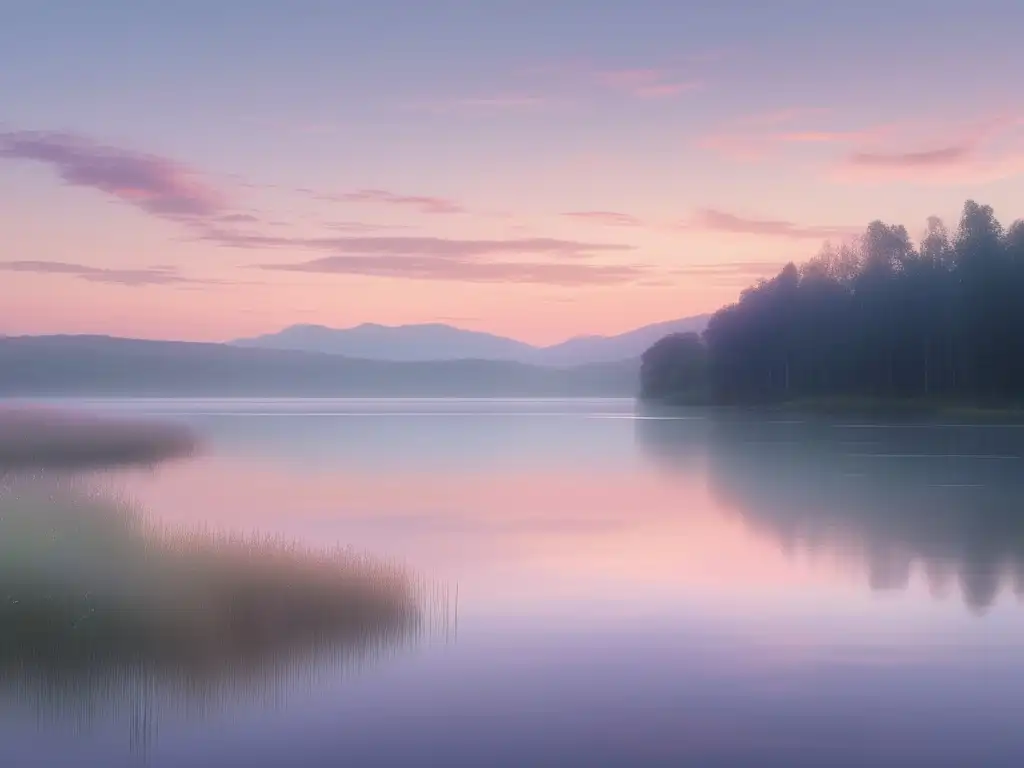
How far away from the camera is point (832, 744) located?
1191cm

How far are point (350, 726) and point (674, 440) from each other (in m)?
68.7

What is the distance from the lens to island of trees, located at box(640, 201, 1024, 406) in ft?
306

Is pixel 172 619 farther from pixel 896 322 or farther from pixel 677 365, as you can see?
pixel 677 365

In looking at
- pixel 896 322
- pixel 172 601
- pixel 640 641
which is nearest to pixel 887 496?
pixel 640 641

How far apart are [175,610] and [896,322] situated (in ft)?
310

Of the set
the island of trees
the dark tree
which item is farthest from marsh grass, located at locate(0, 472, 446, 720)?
the dark tree

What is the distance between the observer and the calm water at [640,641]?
11781 mm

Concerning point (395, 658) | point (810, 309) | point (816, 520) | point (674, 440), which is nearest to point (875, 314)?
point (810, 309)

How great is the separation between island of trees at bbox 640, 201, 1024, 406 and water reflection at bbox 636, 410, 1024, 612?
14289 millimetres

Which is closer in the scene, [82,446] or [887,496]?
[887,496]

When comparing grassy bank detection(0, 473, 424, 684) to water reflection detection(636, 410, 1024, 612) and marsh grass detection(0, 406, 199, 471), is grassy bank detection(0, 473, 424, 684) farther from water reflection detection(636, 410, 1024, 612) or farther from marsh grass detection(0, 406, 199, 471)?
marsh grass detection(0, 406, 199, 471)

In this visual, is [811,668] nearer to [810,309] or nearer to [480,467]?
[480,467]

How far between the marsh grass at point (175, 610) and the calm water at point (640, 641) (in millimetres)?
517

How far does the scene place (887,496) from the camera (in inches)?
1543
